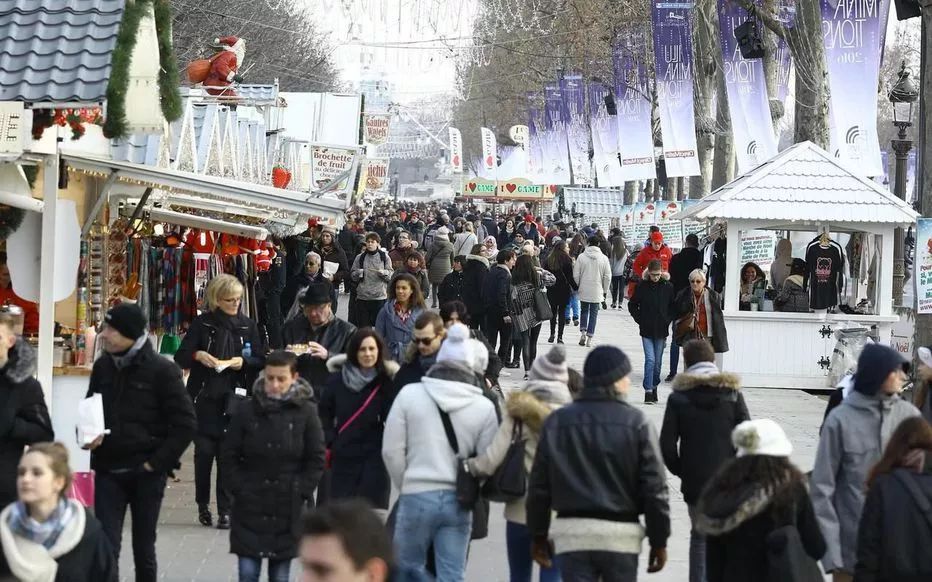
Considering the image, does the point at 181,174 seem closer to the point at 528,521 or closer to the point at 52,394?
the point at 52,394

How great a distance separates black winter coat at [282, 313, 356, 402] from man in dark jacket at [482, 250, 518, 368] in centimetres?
801

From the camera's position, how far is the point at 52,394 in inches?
408

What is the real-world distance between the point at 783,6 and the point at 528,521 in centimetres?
2262

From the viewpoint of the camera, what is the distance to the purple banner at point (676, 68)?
29.8m

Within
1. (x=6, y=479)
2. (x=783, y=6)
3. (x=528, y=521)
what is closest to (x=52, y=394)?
(x=6, y=479)

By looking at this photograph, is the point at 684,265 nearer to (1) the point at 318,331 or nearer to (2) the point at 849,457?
(1) the point at 318,331

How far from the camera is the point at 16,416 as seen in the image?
7020mm

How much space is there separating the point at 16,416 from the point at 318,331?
3.45 m

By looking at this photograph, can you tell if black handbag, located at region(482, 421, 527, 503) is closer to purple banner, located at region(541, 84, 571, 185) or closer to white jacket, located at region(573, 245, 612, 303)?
white jacket, located at region(573, 245, 612, 303)

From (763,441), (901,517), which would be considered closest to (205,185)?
(763,441)

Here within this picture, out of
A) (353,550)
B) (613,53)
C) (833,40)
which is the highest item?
(613,53)

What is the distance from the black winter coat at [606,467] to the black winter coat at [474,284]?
12242 millimetres

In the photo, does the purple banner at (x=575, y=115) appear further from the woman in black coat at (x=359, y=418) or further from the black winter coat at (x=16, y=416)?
the black winter coat at (x=16, y=416)

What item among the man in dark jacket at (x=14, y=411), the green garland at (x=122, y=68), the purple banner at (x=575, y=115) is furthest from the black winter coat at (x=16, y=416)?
the purple banner at (x=575, y=115)
